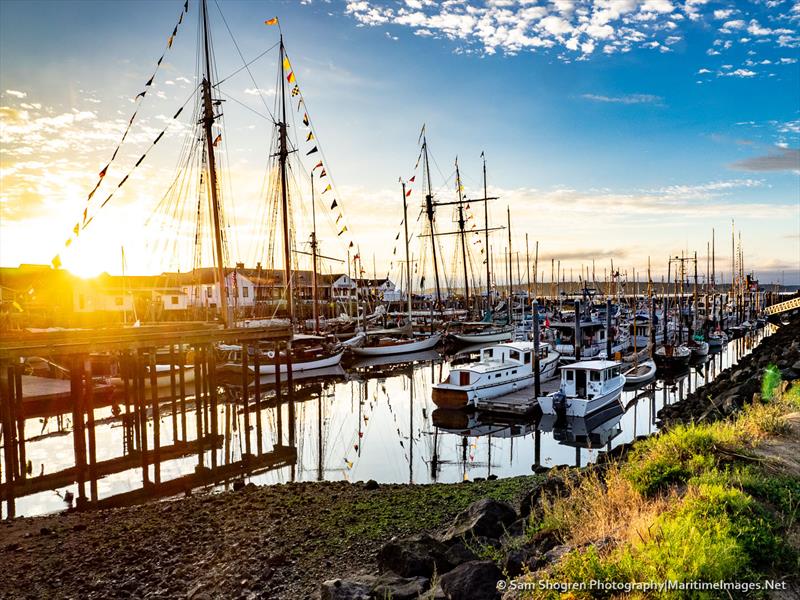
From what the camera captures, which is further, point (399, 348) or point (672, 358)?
point (399, 348)

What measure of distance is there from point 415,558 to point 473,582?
1844 millimetres

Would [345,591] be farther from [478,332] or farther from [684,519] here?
[478,332]

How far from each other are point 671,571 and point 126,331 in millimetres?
22227

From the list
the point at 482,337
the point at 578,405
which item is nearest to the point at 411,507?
the point at 578,405

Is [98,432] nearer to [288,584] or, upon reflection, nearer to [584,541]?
[288,584]

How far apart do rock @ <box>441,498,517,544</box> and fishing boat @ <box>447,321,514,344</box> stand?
168ft

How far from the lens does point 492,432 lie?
25172mm

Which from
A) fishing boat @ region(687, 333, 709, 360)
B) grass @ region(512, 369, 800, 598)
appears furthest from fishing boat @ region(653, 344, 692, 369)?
grass @ region(512, 369, 800, 598)

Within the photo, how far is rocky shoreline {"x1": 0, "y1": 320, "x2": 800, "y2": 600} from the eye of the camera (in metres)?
7.96

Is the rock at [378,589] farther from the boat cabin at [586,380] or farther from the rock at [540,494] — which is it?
the boat cabin at [586,380]

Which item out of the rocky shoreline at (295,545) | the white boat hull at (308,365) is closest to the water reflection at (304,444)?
the rocky shoreline at (295,545)

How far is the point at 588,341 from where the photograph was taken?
4828 centimetres

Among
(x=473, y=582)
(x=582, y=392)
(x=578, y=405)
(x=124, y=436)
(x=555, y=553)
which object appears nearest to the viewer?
(x=473, y=582)

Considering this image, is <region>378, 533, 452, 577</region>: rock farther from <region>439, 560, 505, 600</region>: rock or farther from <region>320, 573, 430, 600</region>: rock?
<region>439, 560, 505, 600</region>: rock
